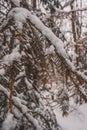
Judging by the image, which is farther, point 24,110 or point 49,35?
point 24,110

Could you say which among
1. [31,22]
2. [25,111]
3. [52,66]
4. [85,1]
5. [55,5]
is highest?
[85,1]

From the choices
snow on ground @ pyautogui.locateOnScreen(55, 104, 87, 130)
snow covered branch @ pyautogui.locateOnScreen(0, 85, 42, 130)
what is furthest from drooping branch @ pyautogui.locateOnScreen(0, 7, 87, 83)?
snow on ground @ pyautogui.locateOnScreen(55, 104, 87, 130)

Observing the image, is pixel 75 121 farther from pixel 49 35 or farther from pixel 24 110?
pixel 49 35

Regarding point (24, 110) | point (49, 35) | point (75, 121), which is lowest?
point (75, 121)

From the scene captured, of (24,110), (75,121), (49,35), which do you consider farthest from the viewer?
(75,121)

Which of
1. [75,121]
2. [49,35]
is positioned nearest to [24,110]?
[49,35]

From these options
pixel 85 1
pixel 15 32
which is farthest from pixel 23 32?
pixel 85 1

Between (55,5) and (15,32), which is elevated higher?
(55,5)

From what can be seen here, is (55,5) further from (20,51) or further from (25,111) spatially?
(20,51)

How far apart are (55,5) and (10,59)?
63.3 inches

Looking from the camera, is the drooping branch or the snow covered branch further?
the snow covered branch

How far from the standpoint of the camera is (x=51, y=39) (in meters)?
1.87

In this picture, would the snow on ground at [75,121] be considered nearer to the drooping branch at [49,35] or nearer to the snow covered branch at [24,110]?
the snow covered branch at [24,110]

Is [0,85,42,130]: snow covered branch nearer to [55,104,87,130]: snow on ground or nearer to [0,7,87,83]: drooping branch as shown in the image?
[0,7,87,83]: drooping branch
